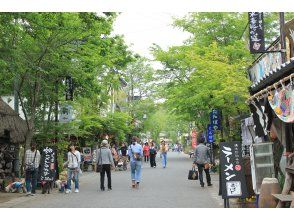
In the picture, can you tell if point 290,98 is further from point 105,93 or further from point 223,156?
point 105,93

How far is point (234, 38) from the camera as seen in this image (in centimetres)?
2581

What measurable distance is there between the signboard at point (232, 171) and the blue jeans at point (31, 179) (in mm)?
7444

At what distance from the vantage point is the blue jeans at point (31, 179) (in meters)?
15.2

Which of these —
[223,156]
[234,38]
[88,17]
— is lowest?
[223,156]

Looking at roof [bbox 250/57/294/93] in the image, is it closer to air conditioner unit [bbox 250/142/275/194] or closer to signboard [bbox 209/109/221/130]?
air conditioner unit [bbox 250/142/275/194]

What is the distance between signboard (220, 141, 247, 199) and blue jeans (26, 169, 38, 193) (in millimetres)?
7444

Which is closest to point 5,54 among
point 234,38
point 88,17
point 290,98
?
point 88,17

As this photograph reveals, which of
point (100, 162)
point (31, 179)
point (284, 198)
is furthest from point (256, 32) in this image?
point (31, 179)

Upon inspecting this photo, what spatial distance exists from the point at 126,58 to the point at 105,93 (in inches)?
328

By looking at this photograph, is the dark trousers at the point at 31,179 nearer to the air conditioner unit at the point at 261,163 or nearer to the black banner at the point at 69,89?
the black banner at the point at 69,89

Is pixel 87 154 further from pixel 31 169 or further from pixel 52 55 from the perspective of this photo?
pixel 31 169

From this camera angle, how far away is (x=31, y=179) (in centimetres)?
1547

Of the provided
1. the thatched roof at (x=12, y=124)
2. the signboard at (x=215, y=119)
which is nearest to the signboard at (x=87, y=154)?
the signboard at (x=215, y=119)

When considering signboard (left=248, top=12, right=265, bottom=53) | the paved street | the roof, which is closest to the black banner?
the paved street
